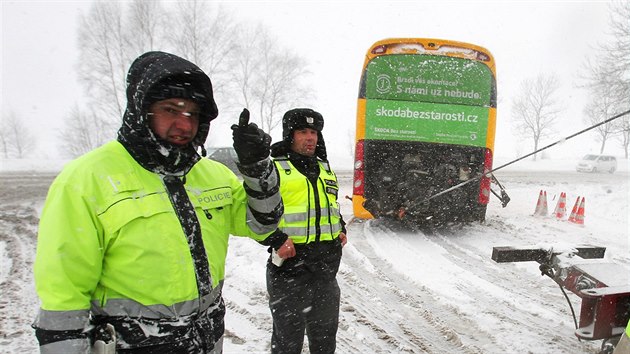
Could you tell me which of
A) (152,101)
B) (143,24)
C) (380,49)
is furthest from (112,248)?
(143,24)

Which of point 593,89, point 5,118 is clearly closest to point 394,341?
point 593,89

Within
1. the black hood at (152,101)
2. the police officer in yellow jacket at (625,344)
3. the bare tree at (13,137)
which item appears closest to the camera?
the black hood at (152,101)

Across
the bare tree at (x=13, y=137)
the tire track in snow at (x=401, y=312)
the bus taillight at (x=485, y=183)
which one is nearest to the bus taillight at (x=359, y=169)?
the tire track in snow at (x=401, y=312)

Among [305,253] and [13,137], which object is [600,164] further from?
[13,137]

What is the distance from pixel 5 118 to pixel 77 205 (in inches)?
2958

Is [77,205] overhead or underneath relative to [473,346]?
overhead

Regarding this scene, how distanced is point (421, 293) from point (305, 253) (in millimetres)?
2519

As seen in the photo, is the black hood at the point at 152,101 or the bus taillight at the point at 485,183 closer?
the black hood at the point at 152,101

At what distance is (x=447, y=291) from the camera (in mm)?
4590

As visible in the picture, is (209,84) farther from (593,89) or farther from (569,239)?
(593,89)

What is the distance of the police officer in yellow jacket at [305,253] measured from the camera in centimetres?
257

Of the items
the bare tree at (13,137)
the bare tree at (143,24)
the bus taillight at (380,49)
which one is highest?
the bare tree at (143,24)

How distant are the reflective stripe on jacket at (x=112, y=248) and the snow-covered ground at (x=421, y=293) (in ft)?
6.92

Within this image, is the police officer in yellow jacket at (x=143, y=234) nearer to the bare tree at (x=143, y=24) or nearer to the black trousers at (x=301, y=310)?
the black trousers at (x=301, y=310)
